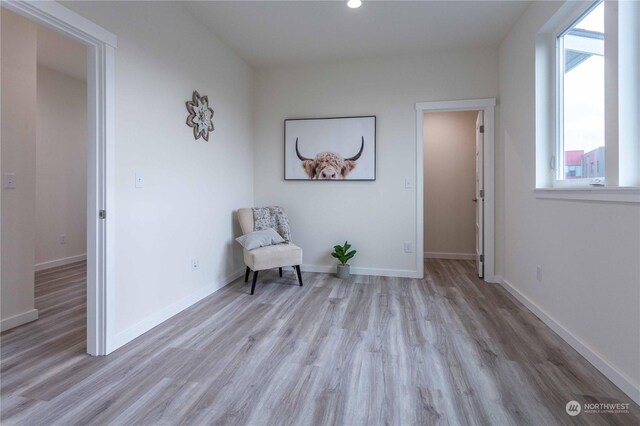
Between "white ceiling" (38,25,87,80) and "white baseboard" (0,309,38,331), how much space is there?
2499mm

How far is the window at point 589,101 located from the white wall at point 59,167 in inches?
225

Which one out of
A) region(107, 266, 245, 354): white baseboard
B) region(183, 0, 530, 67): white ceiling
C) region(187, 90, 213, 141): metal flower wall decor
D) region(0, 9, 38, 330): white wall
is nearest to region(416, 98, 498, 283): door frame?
region(183, 0, 530, 67): white ceiling

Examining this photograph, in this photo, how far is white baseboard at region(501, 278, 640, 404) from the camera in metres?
1.50

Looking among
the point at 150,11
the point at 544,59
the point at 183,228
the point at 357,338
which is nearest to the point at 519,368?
the point at 357,338

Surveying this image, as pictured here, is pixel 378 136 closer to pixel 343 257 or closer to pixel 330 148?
pixel 330 148

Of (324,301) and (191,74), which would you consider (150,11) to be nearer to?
(191,74)

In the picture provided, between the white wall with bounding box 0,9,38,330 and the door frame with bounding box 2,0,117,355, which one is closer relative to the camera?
the door frame with bounding box 2,0,117,355

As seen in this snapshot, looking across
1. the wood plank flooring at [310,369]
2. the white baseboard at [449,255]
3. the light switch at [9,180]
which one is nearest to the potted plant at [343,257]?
the wood plank flooring at [310,369]

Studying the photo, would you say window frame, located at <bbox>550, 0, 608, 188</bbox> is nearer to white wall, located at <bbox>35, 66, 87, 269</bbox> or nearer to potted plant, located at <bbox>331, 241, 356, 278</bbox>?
potted plant, located at <bbox>331, 241, 356, 278</bbox>

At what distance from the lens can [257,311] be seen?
2654 mm

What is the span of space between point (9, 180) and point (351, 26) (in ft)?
10.5

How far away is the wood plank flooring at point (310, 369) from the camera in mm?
1399

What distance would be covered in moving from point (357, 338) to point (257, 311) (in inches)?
37.7

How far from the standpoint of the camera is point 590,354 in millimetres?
1802
